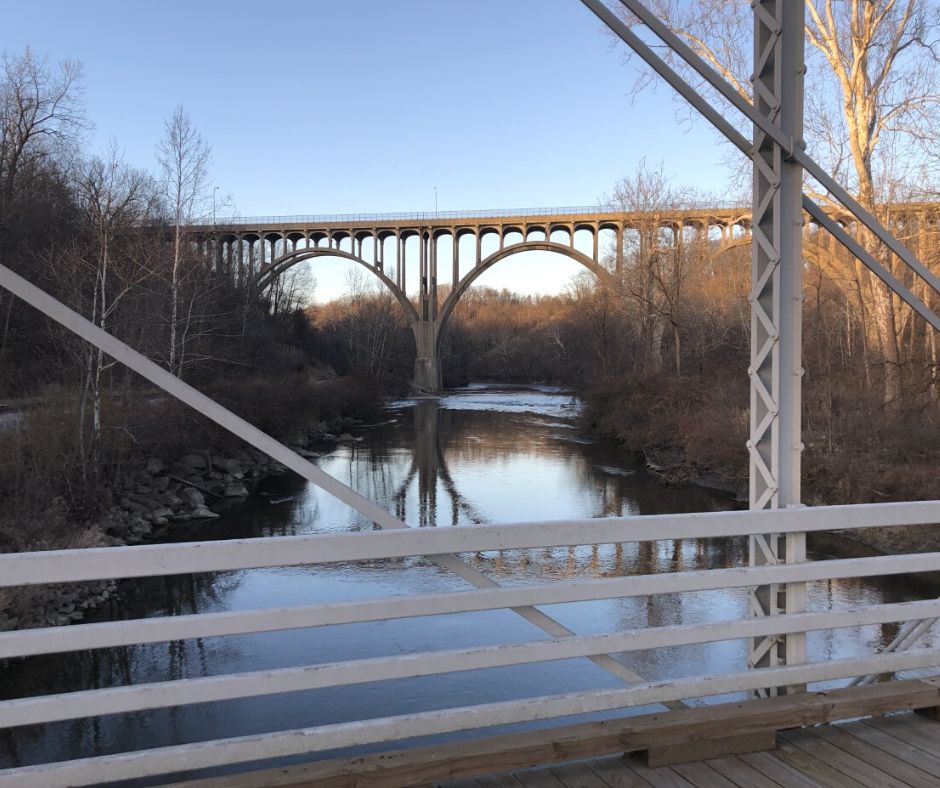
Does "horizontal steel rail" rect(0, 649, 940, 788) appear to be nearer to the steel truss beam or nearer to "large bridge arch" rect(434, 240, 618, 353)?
the steel truss beam

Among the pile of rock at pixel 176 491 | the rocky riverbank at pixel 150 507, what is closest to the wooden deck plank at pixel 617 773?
the rocky riverbank at pixel 150 507

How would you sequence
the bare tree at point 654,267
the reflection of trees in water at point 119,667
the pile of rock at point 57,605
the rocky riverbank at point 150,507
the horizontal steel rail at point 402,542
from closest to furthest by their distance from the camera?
the horizontal steel rail at point 402,542 < the reflection of trees in water at point 119,667 < the pile of rock at point 57,605 < the rocky riverbank at point 150,507 < the bare tree at point 654,267

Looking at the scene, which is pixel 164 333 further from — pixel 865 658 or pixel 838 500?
pixel 865 658

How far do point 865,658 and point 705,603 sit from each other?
250 inches

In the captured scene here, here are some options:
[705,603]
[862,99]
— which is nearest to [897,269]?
[862,99]

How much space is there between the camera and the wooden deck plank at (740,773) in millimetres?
2172

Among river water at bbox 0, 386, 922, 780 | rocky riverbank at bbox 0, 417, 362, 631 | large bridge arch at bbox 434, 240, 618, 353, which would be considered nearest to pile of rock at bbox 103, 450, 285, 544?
rocky riverbank at bbox 0, 417, 362, 631

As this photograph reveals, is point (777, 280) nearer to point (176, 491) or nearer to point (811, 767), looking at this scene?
point (811, 767)

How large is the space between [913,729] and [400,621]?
19.9 ft

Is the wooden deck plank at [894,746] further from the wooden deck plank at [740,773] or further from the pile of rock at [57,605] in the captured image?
the pile of rock at [57,605]

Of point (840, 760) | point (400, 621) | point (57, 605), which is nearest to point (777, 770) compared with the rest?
point (840, 760)

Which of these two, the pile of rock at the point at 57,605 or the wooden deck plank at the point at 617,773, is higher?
the wooden deck plank at the point at 617,773

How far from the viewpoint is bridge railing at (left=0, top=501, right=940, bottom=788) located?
1.89 metres

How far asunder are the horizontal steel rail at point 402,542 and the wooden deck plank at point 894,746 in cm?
67
